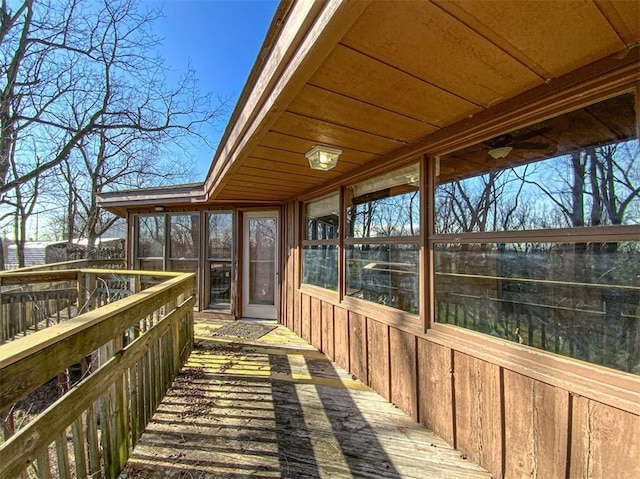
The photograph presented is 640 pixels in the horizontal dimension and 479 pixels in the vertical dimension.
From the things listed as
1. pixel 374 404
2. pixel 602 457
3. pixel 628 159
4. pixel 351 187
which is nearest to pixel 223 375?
pixel 374 404

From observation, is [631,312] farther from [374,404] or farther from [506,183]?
[374,404]

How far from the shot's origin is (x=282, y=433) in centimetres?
212

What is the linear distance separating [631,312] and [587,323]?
0.18 m

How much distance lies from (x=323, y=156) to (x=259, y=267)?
326cm

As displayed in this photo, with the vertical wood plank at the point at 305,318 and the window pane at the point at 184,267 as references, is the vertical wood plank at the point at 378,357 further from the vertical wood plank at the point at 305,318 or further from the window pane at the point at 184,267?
the window pane at the point at 184,267

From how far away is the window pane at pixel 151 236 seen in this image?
5.55 meters

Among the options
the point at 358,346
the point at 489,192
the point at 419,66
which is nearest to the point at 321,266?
the point at 358,346

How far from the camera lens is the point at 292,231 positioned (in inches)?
183

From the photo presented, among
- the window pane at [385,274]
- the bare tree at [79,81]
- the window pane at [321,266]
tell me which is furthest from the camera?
the bare tree at [79,81]

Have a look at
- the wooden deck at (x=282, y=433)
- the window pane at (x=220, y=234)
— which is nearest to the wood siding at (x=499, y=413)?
the wooden deck at (x=282, y=433)

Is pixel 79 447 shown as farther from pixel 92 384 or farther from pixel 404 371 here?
pixel 404 371

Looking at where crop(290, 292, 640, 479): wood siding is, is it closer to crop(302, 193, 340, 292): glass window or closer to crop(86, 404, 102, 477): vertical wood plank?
crop(302, 193, 340, 292): glass window

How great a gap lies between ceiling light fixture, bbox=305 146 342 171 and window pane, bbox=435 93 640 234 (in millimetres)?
878

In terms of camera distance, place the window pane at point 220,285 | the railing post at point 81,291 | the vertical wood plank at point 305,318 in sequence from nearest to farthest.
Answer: the railing post at point 81,291
the vertical wood plank at point 305,318
the window pane at point 220,285
